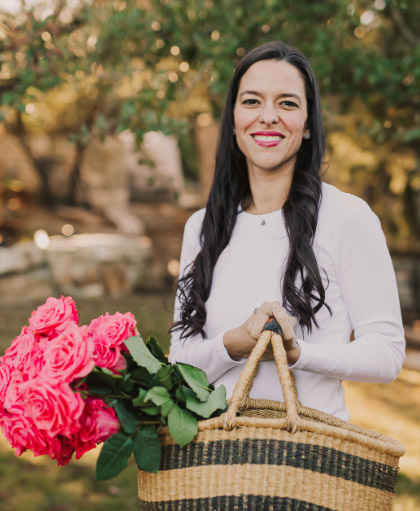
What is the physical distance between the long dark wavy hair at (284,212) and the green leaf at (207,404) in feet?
1.35

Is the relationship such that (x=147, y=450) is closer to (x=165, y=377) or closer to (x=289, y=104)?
(x=165, y=377)

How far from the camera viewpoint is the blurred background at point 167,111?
3584mm

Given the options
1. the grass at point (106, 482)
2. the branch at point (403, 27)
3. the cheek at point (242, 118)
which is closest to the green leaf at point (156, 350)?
the cheek at point (242, 118)

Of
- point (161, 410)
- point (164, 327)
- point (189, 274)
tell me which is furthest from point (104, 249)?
point (161, 410)

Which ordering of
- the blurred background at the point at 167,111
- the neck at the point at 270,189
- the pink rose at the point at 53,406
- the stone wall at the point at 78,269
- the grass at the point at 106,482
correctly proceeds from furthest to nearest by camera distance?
the stone wall at the point at 78,269 < the grass at the point at 106,482 < the blurred background at the point at 167,111 < the neck at the point at 270,189 < the pink rose at the point at 53,406

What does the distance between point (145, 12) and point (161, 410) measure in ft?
10.1

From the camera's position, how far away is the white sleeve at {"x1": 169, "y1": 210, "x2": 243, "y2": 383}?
1768 millimetres

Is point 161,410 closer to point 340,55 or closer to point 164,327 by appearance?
point 340,55

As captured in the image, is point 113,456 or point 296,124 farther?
point 296,124

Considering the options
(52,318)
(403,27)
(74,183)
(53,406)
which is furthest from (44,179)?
(53,406)

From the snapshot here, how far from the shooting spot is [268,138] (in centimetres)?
187

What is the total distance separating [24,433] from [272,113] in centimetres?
116

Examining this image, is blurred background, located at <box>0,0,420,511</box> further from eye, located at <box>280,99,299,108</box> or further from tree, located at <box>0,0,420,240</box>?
eye, located at <box>280,99,299,108</box>

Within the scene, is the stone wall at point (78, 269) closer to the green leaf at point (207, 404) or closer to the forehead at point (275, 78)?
the forehead at point (275, 78)
